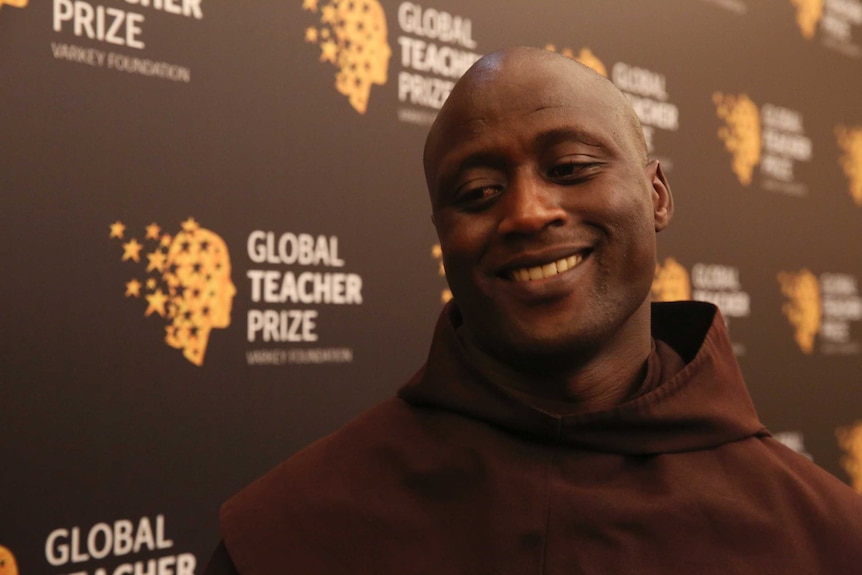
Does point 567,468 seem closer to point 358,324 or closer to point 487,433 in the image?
point 487,433

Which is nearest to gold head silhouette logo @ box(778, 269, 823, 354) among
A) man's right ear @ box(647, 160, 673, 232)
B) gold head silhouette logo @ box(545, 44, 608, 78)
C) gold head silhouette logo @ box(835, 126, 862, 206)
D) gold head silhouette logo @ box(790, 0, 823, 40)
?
gold head silhouette logo @ box(835, 126, 862, 206)

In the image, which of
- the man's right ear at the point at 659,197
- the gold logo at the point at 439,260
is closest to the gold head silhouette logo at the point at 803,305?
the gold logo at the point at 439,260

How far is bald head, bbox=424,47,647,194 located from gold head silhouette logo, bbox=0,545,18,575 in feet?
2.56

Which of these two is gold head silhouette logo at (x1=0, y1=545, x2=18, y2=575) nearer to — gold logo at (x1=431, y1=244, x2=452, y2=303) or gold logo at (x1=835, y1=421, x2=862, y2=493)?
gold logo at (x1=431, y1=244, x2=452, y2=303)

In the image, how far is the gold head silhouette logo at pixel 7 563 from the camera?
129cm

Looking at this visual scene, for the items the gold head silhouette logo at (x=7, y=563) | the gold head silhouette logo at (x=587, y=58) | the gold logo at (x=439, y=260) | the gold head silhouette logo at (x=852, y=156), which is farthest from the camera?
the gold head silhouette logo at (x=852, y=156)

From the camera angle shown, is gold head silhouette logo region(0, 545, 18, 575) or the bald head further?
gold head silhouette logo region(0, 545, 18, 575)

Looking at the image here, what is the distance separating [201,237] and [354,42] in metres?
0.50

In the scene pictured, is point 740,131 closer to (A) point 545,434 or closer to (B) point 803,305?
(B) point 803,305

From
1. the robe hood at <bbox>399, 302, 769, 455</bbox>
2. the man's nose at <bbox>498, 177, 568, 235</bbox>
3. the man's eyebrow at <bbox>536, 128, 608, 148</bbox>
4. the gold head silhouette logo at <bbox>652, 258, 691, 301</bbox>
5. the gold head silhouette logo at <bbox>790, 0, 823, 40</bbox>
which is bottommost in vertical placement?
the robe hood at <bbox>399, 302, 769, 455</bbox>

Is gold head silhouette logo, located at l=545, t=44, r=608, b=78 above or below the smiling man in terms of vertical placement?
above

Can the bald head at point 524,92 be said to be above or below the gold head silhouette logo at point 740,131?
below

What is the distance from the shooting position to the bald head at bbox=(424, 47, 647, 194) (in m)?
1.00

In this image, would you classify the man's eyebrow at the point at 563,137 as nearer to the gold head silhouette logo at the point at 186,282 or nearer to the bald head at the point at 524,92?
the bald head at the point at 524,92
